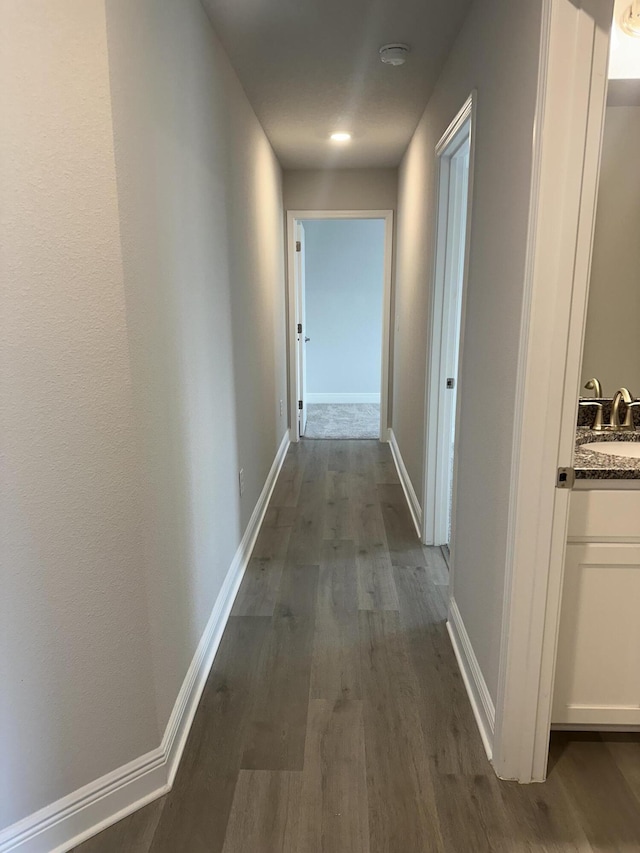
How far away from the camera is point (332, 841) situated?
1.43m

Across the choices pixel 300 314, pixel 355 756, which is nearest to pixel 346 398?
pixel 300 314

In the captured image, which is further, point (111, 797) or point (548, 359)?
point (111, 797)

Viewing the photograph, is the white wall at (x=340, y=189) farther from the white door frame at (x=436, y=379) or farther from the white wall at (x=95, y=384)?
the white wall at (x=95, y=384)

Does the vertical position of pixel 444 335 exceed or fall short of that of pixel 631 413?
it exceeds it

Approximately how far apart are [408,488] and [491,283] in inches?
86.6

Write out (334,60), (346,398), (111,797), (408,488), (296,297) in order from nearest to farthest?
(111,797) → (334,60) → (408,488) → (296,297) → (346,398)

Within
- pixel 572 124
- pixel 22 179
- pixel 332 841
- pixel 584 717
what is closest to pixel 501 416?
pixel 572 124

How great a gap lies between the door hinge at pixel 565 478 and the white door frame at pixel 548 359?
1 cm

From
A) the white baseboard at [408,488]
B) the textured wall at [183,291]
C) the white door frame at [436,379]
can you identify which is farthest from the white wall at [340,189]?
the white door frame at [436,379]

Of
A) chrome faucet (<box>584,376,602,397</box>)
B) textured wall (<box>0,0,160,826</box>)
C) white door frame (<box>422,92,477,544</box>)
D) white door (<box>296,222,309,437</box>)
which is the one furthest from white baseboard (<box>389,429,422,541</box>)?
textured wall (<box>0,0,160,826</box>)

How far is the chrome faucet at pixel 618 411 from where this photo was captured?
6.27 ft

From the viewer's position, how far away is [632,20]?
1780 millimetres

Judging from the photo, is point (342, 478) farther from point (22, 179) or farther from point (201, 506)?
point (22, 179)

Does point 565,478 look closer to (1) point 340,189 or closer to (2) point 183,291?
(2) point 183,291
